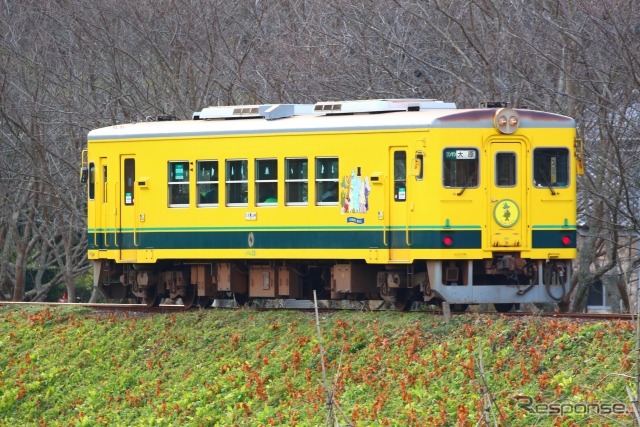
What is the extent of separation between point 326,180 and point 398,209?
45.4 inches

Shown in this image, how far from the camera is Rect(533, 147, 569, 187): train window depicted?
17422 millimetres

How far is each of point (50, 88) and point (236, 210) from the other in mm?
11163

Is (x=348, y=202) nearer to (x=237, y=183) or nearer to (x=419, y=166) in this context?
(x=419, y=166)

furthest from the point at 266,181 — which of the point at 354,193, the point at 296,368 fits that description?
the point at 296,368

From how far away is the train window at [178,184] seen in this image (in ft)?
63.3

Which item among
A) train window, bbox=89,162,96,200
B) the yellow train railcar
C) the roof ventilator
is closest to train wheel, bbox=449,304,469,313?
the yellow train railcar

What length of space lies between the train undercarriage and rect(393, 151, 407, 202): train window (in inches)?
35.6

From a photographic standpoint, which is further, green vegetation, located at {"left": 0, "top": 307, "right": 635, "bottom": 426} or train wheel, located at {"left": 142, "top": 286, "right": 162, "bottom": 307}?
train wheel, located at {"left": 142, "top": 286, "right": 162, "bottom": 307}

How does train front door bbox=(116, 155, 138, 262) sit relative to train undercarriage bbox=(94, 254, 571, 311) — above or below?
above

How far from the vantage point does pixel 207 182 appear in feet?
62.5

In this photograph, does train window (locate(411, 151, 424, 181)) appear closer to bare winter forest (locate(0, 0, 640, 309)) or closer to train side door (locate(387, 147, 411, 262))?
train side door (locate(387, 147, 411, 262))

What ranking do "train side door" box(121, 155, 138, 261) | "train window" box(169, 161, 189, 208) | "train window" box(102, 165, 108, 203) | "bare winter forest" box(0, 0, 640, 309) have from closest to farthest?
"train window" box(169, 161, 189, 208) → "train side door" box(121, 155, 138, 261) → "train window" box(102, 165, 108, 203) → "bare winter forest" box(0, 0, 640, 309)

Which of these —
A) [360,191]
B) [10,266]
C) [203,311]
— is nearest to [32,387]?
[203,311]

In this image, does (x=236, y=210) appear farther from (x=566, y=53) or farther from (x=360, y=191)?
(x=566, y=53)
